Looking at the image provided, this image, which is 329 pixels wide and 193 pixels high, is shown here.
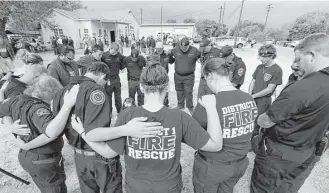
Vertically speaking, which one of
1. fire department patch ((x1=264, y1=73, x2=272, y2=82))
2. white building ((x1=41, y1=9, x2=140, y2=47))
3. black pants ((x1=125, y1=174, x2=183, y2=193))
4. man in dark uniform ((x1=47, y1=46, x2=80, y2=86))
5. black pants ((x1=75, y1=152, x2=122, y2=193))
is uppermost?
white building ((x1=41, y1=9, x2=140, y2=47))

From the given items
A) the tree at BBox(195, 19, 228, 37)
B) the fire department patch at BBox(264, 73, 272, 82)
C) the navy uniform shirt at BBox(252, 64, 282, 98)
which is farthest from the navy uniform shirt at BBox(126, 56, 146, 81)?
the fire department patch at BBox(264, 73, 272, 82)

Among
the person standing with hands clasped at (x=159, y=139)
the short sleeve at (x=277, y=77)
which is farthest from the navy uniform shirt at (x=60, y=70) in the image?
the short sleeve at (x=277, y=77)

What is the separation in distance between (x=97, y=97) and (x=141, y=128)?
26.4 inches

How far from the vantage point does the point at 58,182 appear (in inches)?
82.9

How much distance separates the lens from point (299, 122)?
1.78m

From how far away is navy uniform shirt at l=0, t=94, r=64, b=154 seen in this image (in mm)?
1697

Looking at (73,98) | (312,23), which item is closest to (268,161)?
(73,98)

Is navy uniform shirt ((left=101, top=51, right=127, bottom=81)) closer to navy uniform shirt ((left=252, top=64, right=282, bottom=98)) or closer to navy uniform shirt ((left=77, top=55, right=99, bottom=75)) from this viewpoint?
navy uniform shirt ((left=77, top=55, right=99, bottom=75))

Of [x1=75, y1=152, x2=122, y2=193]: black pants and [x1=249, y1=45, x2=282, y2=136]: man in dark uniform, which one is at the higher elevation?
[x1=249, y1=45, x2=282, y2=136]: man in dark uniform

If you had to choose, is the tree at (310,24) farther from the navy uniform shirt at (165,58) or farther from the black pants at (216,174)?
the black pants at (216,174)

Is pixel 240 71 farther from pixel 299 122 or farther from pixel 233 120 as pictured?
pixel 233 120

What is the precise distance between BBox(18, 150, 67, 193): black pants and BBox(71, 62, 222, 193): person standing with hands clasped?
876 millimetres

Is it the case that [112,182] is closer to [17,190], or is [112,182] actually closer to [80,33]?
[17,190]

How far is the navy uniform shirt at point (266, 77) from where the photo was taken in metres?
3.37
